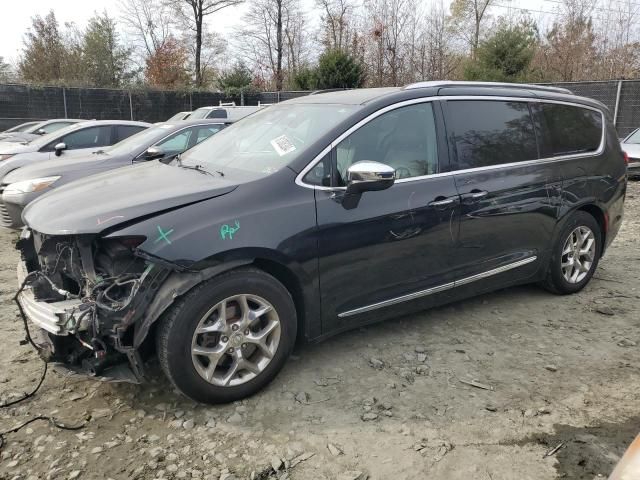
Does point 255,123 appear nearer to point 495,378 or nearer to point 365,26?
point 495,378

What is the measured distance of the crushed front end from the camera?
2748 mm

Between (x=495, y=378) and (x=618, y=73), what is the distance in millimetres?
30072

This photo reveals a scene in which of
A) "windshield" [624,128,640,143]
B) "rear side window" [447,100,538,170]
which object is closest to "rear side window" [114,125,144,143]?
"rear side window" [447,100,538,170]

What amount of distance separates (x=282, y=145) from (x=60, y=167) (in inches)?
168

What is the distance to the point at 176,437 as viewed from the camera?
9.21 feet

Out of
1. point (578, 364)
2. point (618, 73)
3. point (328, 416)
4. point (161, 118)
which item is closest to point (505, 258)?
point (578, 364)

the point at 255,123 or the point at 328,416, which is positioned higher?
the point at 255,123

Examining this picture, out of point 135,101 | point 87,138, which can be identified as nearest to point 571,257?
point 87,138

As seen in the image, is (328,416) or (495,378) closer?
(328,416)

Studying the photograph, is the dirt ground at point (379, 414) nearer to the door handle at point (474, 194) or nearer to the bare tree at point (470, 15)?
the door handle at point (474, 194)

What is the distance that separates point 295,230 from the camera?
123 inches

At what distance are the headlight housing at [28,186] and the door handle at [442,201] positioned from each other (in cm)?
491

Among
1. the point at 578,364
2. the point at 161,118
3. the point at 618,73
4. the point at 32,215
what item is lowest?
the point at 578,364

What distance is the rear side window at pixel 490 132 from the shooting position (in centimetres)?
390
